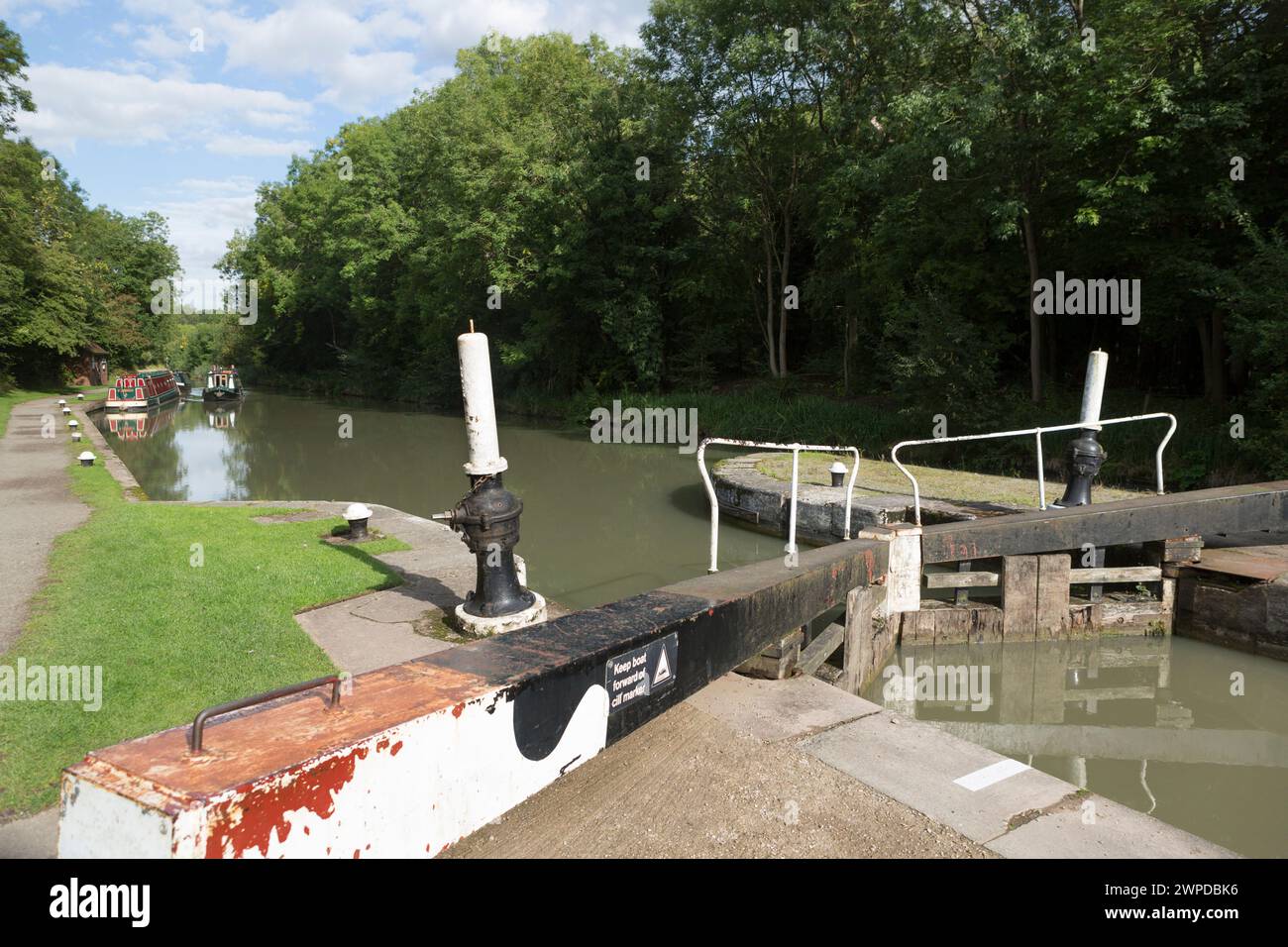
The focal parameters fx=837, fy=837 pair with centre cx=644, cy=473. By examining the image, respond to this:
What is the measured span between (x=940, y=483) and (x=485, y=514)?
872 cm


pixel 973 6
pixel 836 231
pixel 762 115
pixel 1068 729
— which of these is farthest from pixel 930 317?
pixel 1068 729

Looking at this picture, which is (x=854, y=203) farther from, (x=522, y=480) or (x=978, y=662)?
(x=978, y=662)

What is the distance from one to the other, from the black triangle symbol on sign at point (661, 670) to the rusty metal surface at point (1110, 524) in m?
4.15

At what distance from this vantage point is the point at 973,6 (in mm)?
19094

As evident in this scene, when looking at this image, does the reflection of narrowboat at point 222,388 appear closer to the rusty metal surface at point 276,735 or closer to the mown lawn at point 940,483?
the mown lawn at point 940,483

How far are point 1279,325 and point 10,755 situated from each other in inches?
571

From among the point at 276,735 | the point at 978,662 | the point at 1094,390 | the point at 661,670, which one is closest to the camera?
the point at 276,735

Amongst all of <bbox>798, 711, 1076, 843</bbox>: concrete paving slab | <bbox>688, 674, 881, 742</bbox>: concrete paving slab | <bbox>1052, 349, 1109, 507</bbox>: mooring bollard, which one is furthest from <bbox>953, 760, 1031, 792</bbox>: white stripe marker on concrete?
<bbox>1052, 349, 1109, 507</bbox>: mooring bollard

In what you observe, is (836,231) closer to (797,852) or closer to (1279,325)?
(1279,325)

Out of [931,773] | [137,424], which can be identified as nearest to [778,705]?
[931,773]

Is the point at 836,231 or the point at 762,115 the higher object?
the point at 762,115

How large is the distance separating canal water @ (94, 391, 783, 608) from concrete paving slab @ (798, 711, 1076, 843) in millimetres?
4270

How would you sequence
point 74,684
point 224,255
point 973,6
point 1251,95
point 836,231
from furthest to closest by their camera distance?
point 224,255, point 836,231, point 973,6, point 1251,95, point 74,684

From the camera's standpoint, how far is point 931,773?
386 cm
